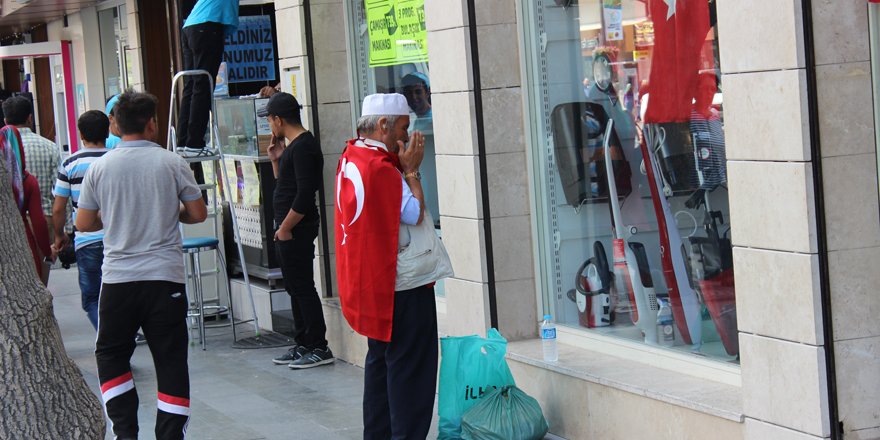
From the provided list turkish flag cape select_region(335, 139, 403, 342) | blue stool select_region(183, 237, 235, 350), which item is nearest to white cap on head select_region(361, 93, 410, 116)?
turkish flag cape select_region(335, 139, 403, 342)

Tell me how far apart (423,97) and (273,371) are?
2276mm

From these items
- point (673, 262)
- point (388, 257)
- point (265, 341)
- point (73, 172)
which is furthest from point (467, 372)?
point (265, 341)

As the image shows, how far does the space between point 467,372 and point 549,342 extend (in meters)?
0.53

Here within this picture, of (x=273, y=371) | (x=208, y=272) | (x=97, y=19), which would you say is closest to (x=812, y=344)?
(x=273, y=371)

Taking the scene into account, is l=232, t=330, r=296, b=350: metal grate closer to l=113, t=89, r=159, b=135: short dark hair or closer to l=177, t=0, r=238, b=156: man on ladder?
l=177, t=0, r=238, b=156: man on ladder

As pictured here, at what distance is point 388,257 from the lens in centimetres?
562

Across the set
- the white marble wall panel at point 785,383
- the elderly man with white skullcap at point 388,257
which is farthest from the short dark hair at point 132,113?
the white marble wall panel at point 785,383

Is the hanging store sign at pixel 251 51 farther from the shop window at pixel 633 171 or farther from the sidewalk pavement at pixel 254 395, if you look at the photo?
the shop window at pixel 633 171

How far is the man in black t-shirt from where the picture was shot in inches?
326

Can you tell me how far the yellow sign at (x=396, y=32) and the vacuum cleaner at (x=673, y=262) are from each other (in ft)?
6.67

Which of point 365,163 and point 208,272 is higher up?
point 365,163

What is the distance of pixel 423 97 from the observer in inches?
327

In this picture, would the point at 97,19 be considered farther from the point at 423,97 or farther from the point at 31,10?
the point at 423,97

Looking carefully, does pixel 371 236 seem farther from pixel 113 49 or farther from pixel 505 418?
pixel 113 49
